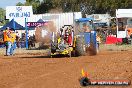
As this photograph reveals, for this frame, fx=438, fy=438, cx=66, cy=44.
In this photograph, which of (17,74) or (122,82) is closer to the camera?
(122,82)

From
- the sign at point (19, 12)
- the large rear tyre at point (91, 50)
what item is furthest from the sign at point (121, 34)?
the large rear tyre at point (91, 50)

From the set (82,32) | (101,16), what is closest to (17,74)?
(82,32)

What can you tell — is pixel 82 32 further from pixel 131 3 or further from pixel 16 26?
pixel 131 3

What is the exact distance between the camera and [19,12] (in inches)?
1778

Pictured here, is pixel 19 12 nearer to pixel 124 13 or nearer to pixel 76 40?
pixel 124 13

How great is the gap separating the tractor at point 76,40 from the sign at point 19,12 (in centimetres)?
1929

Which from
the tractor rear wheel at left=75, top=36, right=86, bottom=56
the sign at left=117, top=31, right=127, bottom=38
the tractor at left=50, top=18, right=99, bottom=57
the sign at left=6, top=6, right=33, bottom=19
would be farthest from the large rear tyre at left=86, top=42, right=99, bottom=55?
the sign at left=6, top=6, right=33, bottom=19

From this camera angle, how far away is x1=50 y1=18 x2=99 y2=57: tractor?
23.7 meters

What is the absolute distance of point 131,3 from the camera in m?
79.9

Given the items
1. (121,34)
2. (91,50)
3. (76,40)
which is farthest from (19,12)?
(76,40)

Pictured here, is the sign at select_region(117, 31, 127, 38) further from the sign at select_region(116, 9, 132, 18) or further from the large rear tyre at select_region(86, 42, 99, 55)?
the large rear tyre at select_region(86, 42, 99, 55)

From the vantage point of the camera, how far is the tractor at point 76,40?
2373 centimetres

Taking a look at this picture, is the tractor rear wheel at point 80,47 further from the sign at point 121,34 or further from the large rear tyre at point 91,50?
the sign at point 121,34

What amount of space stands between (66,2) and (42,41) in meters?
51.5
